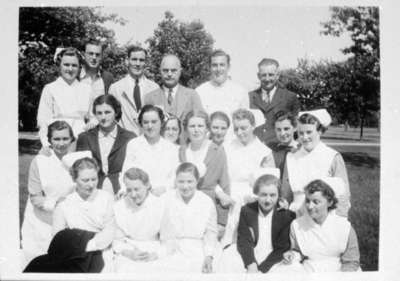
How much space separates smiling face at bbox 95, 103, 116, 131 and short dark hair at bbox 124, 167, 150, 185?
14.9 inches

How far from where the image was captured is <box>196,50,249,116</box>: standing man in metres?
3.22

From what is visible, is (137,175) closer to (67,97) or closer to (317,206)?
(67,97)

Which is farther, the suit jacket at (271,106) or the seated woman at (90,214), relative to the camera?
the suit jacket at (271,106)

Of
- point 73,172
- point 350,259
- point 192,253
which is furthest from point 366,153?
point 73,172

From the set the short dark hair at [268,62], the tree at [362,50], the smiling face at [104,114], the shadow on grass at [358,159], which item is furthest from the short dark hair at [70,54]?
the shadow on grass at [358,159]

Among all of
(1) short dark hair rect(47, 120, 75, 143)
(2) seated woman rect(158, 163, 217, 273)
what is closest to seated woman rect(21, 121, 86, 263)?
(1) short dark hair rect(47, 120, 75, 143)

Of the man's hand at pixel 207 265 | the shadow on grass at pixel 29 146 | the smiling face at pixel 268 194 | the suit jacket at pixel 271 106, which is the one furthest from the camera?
the shadow on grass at pixel 29 146

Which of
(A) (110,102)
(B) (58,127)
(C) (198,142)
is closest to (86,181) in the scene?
(B) (58,127)

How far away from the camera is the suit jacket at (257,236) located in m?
2.98

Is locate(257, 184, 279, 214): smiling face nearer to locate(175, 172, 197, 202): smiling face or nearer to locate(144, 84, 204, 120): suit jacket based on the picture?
locate(175, 172, 197, 202): smiling face

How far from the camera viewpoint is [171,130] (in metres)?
3.11

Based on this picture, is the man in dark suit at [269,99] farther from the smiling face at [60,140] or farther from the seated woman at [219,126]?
the smiling face at [60,140]

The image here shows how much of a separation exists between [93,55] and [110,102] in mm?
429

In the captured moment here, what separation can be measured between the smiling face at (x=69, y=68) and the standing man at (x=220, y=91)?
93 cm
